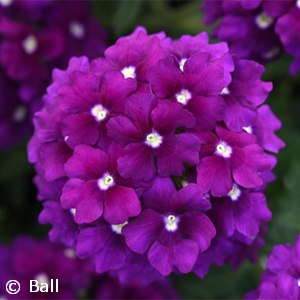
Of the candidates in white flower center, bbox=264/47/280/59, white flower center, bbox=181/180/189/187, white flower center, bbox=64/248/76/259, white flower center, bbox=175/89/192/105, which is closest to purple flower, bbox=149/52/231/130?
white flower center, bbox=175/89/192/105

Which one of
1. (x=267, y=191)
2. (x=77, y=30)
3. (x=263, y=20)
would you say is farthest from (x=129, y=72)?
(x=267, y=191)

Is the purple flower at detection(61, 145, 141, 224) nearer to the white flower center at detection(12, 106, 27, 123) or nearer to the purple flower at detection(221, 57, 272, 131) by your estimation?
the purple flower at detection(221, 57, 272, 131)

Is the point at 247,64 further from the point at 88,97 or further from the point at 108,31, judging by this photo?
the point at 108,31

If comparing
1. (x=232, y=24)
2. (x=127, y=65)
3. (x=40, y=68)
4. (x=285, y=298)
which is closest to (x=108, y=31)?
(x=40, y=68)

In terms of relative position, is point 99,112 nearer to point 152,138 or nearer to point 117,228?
point 152,138

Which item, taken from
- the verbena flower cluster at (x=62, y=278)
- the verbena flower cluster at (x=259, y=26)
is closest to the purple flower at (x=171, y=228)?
the verbena flower cluster at (x=259, y=26)

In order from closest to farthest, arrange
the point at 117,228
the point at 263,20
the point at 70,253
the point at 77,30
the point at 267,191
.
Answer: the point at 117,228
the point at 263,20
the point at 70,253
the point at 77,30
the point at 267,191
